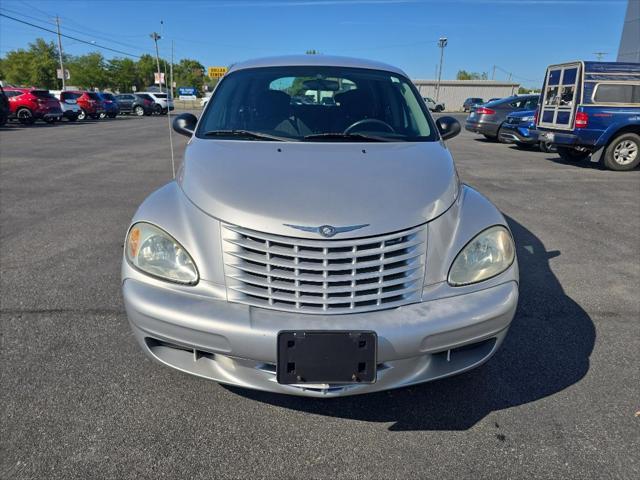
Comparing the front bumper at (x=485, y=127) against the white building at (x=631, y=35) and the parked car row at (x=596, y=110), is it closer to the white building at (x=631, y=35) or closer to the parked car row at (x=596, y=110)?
the parked car row at (x=596, y=110)

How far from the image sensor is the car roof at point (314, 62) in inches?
149

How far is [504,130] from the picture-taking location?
14.8 meters

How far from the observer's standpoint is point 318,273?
81.4 inches

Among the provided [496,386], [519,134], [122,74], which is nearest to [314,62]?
[496,386]

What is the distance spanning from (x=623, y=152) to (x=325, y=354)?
10.9 meters

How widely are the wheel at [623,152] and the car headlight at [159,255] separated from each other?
35.4 feet

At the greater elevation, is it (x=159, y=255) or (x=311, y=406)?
(x=159, y=255)

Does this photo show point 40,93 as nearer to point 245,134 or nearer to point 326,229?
point 245,134

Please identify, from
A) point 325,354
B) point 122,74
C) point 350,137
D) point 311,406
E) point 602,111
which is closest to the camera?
point 325,354

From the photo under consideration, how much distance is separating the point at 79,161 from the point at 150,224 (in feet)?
32.0

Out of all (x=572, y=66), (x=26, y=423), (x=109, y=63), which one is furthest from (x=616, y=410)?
(x=109, y=63)

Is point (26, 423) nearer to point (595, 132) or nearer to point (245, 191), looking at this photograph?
point (245, 191)

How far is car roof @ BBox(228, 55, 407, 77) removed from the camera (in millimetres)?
3789

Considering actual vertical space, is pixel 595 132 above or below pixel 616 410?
above
